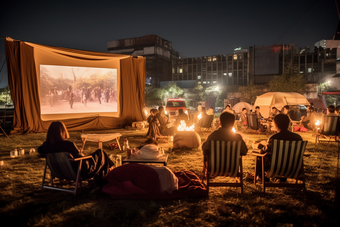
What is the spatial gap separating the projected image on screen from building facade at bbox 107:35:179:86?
1665 inches

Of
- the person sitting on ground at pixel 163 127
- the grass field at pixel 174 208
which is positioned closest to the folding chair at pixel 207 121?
the person sitting on ground at pixel 163 127

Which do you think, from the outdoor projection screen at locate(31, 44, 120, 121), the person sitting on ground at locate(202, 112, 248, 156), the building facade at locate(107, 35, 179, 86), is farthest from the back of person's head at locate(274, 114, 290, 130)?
the building facade at locate(107, 35, 179, 86)

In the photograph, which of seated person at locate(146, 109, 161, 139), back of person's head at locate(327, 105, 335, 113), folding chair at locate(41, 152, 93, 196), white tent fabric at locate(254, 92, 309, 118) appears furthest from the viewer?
white tent fabric at locate(254, 92, 309, 118)

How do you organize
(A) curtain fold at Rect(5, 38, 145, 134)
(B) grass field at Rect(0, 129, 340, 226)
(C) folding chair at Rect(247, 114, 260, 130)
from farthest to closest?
(C) folding chair at Rect(247, 114, 260, 130), (A) curtain fold at Rect(5, 38, 145, 134), (B) grass field at Rect(0, 129, 340, 226)

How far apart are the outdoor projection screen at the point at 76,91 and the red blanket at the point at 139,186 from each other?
9.19 meters

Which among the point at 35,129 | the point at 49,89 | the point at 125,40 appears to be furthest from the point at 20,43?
the point at 125,40

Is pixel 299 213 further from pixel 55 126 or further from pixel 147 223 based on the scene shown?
pixel 55 126

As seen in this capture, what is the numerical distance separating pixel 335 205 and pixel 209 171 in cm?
193

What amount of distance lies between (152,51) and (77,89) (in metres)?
48.8

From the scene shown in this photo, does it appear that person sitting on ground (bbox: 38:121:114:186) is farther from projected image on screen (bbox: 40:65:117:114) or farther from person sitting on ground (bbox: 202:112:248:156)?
projected image on screen (bbox: 40:65:117:114)

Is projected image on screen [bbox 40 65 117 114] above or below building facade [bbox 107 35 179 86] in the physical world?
below

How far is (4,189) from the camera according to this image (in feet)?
13.3

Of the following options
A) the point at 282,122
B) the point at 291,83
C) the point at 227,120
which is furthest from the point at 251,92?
the point at 227,120

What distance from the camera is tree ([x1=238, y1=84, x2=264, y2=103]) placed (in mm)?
41406
